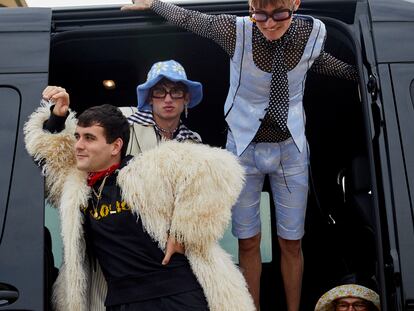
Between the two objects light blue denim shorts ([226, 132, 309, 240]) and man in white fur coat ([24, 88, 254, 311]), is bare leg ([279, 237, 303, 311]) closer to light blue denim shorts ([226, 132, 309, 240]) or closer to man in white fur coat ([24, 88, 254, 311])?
light blue denim shorts ([226, 132, 309, 240])

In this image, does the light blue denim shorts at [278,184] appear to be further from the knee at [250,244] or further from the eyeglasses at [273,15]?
the eyeglasses at [273,15]

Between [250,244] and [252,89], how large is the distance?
28.1 inches

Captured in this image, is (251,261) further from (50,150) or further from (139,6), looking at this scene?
(139,6)

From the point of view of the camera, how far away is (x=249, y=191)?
2830 mm

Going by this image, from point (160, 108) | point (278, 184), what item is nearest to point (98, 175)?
point (160, 108)

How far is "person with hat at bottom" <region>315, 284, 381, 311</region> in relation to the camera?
2814 mm

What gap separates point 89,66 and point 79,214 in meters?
1.25

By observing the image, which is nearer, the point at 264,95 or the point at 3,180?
the point at 3,180

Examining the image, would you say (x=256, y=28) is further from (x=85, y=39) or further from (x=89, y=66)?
(x=89, y=66)

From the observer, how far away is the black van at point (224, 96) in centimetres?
222

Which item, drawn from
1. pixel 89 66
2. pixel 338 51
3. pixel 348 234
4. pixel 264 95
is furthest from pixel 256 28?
pixel 348 234

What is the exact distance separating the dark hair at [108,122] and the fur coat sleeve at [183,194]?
15cm

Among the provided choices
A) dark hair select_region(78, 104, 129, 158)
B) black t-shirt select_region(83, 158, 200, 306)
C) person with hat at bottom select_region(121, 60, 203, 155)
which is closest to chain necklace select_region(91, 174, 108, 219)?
black t-shirt select_region(83, 158, 200, 306)

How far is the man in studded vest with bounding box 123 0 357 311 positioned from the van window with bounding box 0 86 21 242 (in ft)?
2.10
